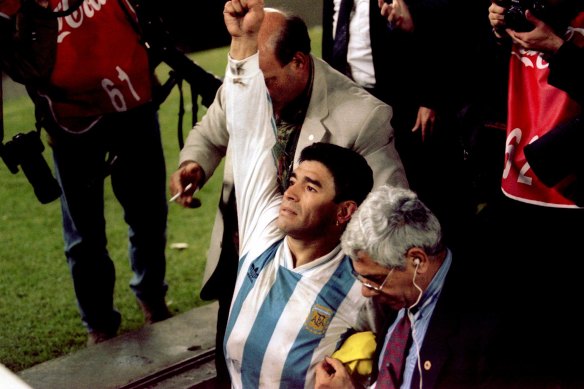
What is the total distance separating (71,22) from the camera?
3582 millimetres

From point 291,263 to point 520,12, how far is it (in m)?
0.98

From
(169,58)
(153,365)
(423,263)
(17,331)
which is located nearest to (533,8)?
(423,263)

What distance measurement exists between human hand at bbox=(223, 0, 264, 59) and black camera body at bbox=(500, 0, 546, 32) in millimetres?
711

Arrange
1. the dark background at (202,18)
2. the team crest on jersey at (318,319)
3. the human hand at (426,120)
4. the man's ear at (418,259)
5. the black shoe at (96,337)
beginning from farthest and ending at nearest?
the black shoe at (96,337), the dark background at (202,18), the human hand at (426,120), the team crest on jersey at (318,319), the man's ear at (418,259)

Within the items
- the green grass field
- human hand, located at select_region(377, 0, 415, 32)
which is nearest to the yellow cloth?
human hand, located at select_region(377, 0, 415, 32)

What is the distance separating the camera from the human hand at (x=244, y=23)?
9.30 feet

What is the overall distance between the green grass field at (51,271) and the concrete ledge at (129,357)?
0.84 feet

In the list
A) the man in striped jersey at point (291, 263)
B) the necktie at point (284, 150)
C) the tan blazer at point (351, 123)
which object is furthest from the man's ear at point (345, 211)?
the necktie at point (284, 150)

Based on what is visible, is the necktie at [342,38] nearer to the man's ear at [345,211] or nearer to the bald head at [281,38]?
the bald head at [281,38]

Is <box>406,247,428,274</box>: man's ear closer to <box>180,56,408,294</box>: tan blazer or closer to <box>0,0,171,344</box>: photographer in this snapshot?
<box>180,56,408,294</box>: tan blazer

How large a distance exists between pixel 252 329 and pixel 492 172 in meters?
1.00

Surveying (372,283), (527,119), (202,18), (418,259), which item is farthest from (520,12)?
(202,18)

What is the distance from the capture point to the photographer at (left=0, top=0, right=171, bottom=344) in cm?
358

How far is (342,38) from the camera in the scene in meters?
3.66
